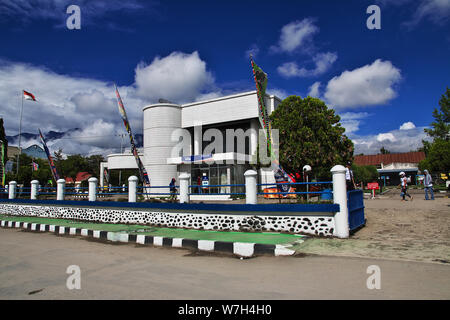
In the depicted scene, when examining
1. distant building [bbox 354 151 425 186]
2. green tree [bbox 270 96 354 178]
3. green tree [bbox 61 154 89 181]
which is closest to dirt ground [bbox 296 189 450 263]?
green tree [bbox 270 96 354 178]

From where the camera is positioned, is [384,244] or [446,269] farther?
[384,244]

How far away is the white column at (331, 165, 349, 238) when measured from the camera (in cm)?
657

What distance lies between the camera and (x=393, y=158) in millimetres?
53469

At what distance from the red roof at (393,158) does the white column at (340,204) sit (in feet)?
173

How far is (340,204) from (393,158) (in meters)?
54.5

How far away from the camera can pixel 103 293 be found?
11.3ft

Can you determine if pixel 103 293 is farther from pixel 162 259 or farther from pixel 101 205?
pixel 101 205

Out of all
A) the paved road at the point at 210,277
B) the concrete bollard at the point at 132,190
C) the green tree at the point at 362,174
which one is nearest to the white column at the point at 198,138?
the concrete bollard at the point at 132,190

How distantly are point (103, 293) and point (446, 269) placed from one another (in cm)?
450

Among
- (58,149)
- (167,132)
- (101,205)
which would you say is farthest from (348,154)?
(58,149)

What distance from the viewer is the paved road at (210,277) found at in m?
3.33

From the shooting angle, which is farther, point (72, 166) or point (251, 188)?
point (72, 166)

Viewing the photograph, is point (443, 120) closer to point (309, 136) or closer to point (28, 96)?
point (309, 136)

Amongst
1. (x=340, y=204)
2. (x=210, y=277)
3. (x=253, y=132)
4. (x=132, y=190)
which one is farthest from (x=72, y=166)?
(x=210, y=277)
